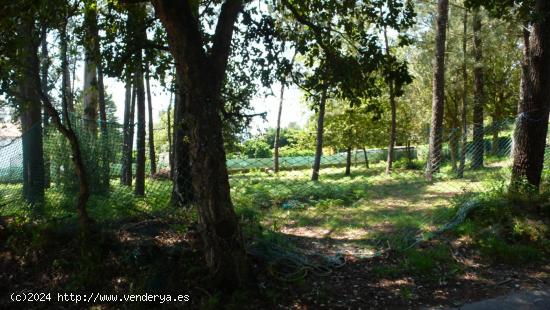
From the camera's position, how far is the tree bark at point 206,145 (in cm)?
413

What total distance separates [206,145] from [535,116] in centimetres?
547

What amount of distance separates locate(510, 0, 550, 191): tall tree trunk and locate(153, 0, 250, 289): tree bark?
4.88 meters

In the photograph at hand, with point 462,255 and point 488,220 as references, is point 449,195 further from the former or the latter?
point 462,255

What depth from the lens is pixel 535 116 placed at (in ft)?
22.5

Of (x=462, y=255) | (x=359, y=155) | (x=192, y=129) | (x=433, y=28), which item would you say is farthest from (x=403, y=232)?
(x=359, y=155)

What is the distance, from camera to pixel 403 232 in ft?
22.5

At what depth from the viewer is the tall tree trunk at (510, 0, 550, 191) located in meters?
6.84

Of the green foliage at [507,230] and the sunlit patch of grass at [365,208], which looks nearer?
the green foliage at [507,230]

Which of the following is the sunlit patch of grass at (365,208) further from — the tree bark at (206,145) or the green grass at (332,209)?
the tree bark at (206,145)

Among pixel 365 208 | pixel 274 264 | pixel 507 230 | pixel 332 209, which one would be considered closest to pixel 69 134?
pixel 274 264

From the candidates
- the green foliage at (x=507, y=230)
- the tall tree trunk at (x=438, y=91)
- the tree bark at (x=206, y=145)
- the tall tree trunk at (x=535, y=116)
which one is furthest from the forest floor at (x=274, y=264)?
the tall tree trunk at (x=438, y=91)

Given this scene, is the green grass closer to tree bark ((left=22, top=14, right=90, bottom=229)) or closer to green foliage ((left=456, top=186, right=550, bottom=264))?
green foliage ((left=456, top=186, right=550, bottom=264))

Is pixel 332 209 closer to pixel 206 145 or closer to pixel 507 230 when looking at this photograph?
pixel 507 230

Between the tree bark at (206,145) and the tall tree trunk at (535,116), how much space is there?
488 centimetres
